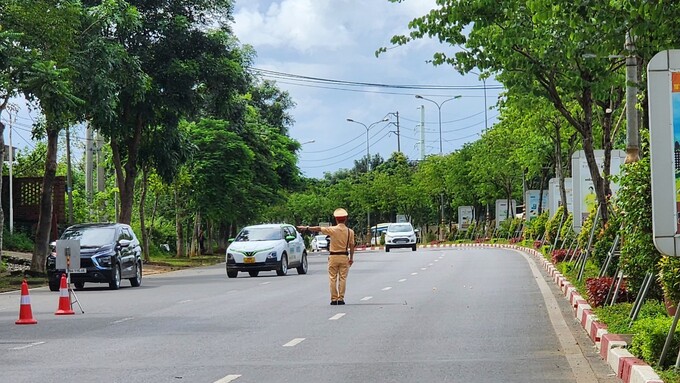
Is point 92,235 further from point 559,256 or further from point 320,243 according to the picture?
point 320,243

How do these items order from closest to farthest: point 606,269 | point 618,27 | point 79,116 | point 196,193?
point 618,27 < point 606,269 < point 79,116 < point 196,193

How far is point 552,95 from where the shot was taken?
23.5m

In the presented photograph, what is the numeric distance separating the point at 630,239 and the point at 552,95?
32.8ft

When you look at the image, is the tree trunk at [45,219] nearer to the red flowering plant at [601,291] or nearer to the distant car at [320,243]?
the red flowering plant at [601,291]

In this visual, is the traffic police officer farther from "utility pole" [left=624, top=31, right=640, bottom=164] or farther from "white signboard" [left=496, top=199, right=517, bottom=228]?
"white signboard" [left=496, top=199, right=517, bottom=228]

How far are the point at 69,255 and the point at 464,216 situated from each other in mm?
67883

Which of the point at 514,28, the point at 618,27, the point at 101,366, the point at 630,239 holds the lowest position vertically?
the point at 101,366

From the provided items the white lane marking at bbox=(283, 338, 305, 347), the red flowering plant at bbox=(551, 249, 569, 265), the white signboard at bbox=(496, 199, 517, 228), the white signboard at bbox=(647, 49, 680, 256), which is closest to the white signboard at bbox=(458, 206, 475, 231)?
the white signboard at bbox=(496, 199, 517, 228)

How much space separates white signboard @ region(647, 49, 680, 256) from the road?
165cm

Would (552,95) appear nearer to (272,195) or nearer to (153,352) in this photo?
(153,352)

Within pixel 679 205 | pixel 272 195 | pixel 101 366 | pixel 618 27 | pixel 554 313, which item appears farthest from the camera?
pixel 272 195

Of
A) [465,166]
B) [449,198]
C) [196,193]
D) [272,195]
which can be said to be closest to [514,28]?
[196,193]

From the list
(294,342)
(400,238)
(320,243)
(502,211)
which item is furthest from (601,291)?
(320,243)

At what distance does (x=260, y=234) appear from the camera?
3353 cm
